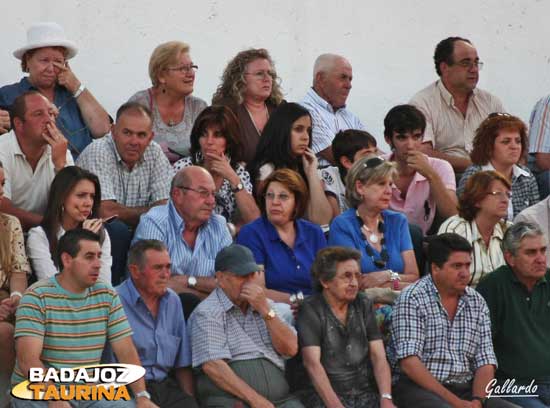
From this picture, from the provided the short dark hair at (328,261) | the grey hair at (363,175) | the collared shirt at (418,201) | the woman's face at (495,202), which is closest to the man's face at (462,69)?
the collared shirt at (418,201)

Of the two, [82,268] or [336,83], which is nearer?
[82,268]

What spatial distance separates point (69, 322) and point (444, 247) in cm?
193

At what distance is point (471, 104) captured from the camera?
403 inches

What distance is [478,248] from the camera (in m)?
8.62

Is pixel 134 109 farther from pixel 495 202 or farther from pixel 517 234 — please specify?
pixel 517 234

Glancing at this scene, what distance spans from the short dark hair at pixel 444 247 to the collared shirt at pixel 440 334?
13cm

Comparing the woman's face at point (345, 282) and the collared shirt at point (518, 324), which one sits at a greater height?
the woman's face at point (345, 282)

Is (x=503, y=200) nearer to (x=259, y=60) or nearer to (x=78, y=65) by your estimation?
(x=259, y=60)

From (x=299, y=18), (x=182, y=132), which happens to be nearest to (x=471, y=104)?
(x=299, y=18)

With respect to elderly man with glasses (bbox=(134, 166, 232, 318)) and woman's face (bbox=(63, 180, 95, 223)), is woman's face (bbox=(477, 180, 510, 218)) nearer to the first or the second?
elderly man with glasses (bbox=(134, 166, 232, 318))

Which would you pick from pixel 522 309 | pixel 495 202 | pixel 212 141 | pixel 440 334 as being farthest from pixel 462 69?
pixel 440 334

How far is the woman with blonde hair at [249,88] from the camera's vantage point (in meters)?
9.47

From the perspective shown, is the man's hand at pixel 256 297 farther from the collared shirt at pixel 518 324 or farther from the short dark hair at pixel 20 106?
the short dark hair at pixel 20 106

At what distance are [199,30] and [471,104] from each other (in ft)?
5.84
